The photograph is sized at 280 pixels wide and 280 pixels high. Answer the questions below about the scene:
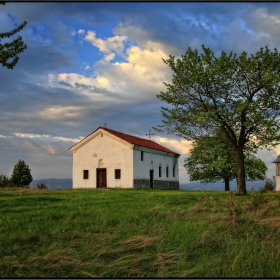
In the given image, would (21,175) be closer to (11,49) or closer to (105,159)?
(105,159)

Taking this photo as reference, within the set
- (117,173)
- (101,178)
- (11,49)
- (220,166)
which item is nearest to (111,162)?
(117,173)

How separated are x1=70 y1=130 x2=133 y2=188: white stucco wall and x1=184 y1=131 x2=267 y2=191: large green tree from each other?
8.75m

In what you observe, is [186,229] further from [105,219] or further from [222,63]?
[222,63]

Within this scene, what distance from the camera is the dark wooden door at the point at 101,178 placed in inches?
A: 1868

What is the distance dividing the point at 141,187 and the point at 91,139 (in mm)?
8954

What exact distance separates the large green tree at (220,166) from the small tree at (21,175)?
2324 cm

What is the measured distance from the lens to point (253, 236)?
11.4 m

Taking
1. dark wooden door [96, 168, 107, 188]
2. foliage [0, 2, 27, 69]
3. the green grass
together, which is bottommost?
the green grass

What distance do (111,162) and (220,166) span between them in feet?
47.4

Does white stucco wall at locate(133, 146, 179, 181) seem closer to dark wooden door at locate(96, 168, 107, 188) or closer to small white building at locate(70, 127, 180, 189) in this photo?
small white building at locate(70, 127, 180, 189)

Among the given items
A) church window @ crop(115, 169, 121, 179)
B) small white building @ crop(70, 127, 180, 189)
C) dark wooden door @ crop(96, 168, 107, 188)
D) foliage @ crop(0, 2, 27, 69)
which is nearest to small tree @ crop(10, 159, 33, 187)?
small white building @ crop(70, 127, 180, 189)

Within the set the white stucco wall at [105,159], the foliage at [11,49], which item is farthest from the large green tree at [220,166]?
the foliage at [11,49]

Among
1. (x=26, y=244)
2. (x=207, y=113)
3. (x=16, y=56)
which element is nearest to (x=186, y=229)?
(x=26, y=244)

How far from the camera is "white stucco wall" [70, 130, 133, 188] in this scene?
46.3 metres
